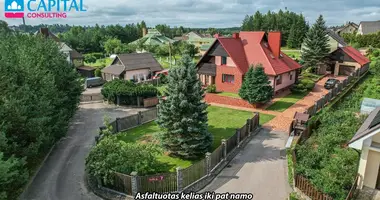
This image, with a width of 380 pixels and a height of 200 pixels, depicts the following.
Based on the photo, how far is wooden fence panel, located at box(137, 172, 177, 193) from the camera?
13.2 meters

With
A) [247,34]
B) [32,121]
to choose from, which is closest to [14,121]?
[32,121]

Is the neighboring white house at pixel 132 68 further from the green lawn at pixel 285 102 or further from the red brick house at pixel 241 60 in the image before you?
the green lawn at pixel 285 102

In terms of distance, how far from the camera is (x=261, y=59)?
109ft

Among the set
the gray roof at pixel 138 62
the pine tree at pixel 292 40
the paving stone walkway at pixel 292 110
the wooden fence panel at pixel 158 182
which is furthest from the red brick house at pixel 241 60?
the pine tree at pixel 292 40

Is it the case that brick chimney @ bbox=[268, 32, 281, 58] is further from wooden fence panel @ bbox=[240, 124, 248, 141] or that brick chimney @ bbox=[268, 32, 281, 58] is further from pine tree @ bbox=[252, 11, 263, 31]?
pine tree @ bbox=[252, 11, 263, 31]

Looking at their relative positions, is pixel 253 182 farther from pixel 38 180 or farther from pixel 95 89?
pixel 95 89

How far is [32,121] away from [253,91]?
19876mm

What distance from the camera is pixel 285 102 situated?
30125 mm

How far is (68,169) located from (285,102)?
22.8 metres

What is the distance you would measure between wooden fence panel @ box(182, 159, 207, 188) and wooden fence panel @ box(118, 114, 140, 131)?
33.8 feet

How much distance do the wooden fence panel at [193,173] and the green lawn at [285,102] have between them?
15392mm

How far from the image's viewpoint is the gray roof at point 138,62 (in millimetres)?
44000

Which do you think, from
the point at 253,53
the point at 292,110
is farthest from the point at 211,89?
the point at 292,110

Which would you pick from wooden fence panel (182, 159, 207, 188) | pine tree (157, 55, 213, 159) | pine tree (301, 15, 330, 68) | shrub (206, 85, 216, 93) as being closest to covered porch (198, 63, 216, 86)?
shrub (206, 85, 216, 93)
